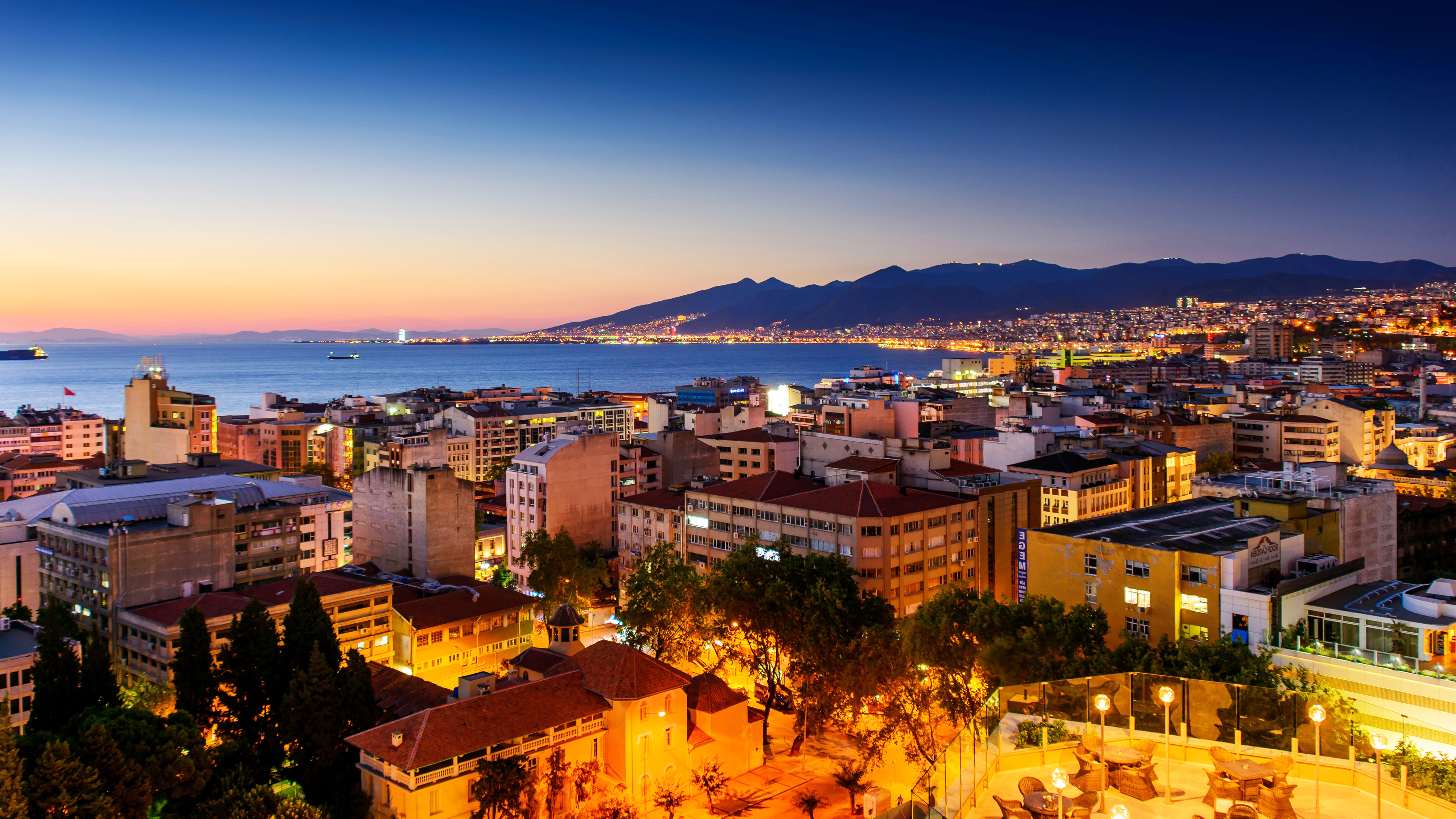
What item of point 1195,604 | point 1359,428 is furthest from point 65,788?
point 1359,428

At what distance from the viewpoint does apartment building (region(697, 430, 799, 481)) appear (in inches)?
2153

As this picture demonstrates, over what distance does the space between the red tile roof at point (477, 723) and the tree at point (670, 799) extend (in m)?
2.73

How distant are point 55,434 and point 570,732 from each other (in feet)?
274

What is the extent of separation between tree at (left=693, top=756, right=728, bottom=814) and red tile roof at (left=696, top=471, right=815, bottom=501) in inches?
598

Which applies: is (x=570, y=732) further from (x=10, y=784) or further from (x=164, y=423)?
(x=164, y=423)

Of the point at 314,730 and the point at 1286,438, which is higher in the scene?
the point at 1286,438

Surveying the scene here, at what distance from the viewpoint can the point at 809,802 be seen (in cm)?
2423

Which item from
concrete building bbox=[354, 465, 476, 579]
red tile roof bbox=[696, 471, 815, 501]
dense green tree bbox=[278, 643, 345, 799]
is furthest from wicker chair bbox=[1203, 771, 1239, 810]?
concrete building bbox=[354, 465, 476, 579]

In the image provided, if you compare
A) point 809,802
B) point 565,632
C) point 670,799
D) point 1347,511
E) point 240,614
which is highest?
point 1347,511

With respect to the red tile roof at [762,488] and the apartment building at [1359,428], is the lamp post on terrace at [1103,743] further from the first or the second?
the apartment building at [1359,428]

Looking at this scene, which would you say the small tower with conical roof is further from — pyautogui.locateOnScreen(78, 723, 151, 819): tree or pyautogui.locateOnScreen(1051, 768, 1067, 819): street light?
pyautogui.locateOnScreen(1051, 768, 1067, 819): street light

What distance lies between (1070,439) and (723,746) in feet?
117

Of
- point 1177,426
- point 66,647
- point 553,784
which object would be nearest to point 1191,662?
point 553,784

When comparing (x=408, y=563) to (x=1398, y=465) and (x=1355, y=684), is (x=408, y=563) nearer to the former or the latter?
(x=1355, y=684)
